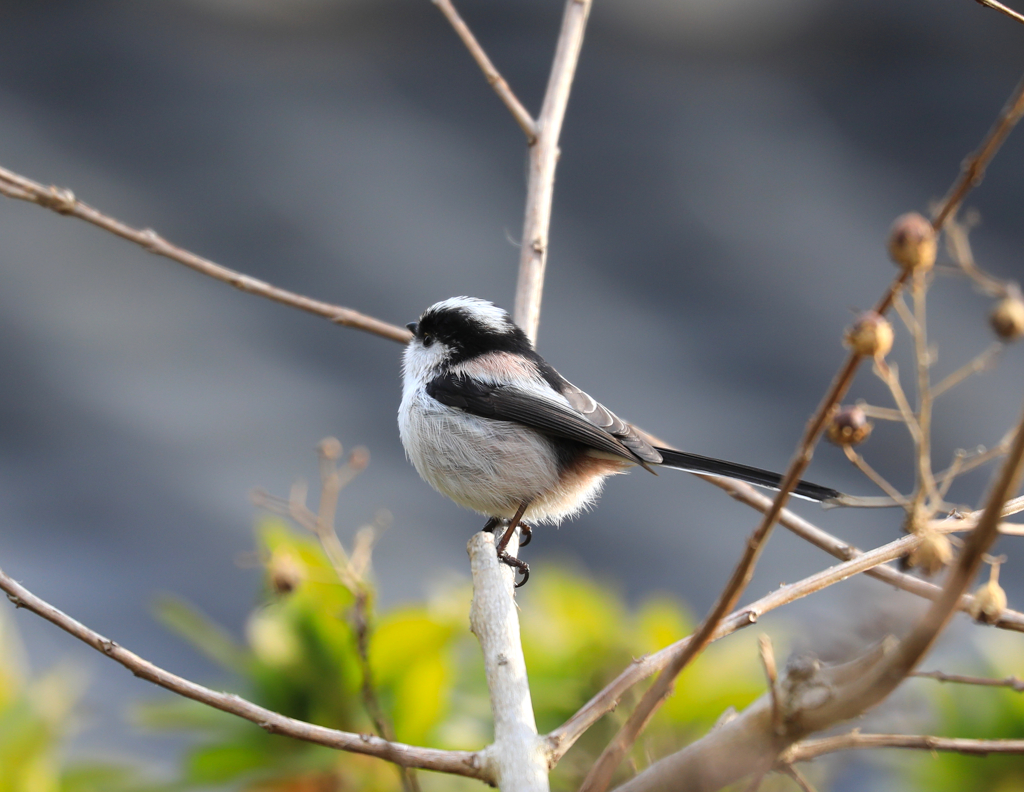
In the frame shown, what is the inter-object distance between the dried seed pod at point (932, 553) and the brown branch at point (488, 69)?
5.22 feet

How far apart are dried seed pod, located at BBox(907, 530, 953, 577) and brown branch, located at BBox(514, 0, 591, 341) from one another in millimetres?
1441

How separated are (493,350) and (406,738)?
1122 mm

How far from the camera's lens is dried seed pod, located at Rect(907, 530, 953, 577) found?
80 centimetres

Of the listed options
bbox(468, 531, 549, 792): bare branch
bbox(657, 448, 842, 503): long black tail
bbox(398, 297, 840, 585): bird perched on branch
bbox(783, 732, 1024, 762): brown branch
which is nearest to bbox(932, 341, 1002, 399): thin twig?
bbox(783, 732, 1024, 762): brown branch

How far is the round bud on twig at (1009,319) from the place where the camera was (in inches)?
27.6

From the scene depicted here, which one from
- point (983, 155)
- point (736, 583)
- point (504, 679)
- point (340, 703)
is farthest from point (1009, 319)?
point (340, 703)

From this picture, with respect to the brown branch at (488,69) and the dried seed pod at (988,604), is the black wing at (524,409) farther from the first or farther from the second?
the dried seed pod at (988,604)

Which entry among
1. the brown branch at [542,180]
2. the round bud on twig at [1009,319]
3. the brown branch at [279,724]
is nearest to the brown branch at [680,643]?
the brown branch at [279,724]

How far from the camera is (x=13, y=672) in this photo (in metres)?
2.27

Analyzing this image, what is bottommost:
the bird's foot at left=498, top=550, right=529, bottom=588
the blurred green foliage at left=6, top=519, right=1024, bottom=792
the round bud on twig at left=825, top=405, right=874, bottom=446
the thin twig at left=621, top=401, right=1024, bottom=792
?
the thin twig at left=621, top=401, right=1024, bottom=792

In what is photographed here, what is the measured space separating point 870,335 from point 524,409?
5.66 ft

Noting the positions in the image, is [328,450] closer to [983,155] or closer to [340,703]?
[340,703]

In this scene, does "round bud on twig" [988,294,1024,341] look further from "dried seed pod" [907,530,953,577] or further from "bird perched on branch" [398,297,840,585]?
"bird perched on branch" [398,297,840,585]

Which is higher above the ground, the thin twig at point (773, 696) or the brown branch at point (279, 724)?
the brown branch at point (279, 724)
